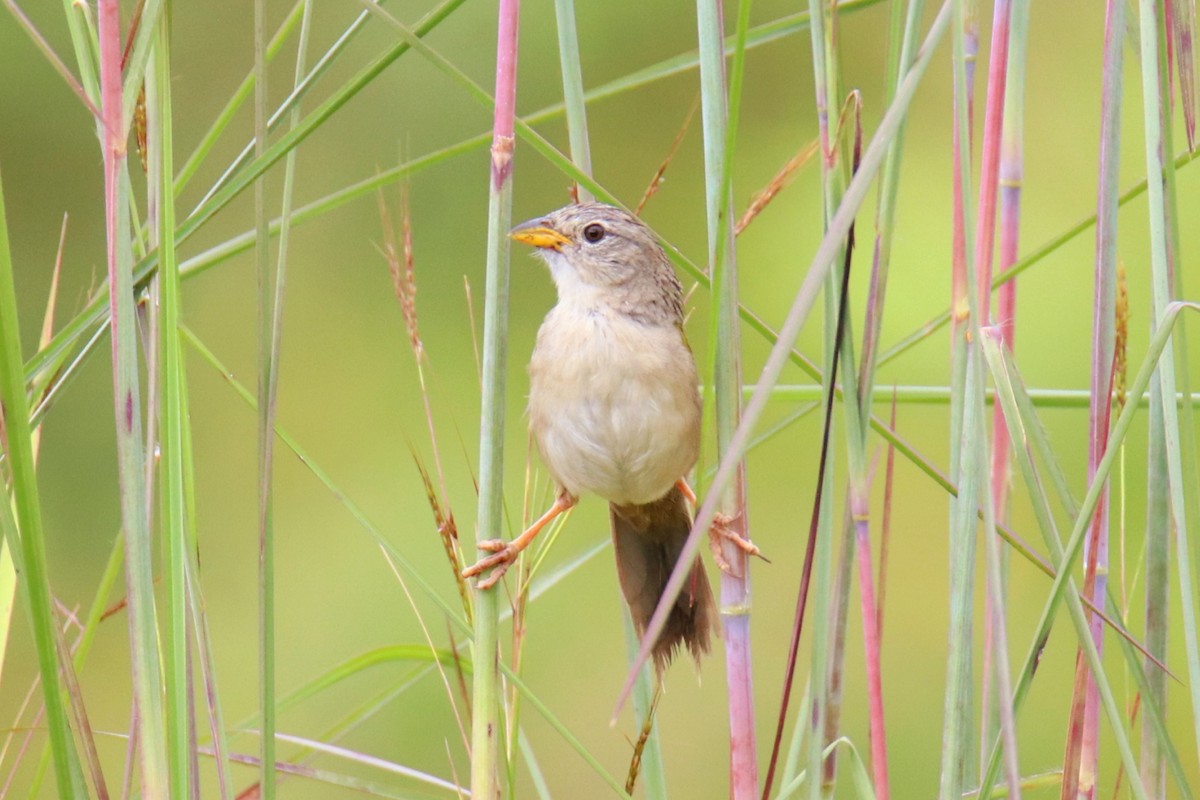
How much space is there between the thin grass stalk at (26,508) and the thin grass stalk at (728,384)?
2.87 feet

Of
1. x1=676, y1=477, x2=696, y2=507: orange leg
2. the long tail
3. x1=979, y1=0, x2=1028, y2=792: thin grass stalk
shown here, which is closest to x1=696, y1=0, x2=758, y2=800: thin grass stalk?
x1=979, y1=0, x2=1028, y2=792: thin grass stalk

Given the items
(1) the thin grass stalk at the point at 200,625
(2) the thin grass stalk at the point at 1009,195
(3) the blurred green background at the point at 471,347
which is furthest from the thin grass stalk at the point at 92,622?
(3) the blurred green background at the point at 471,347

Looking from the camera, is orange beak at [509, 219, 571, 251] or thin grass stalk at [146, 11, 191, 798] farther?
orange beak at [509, 219, 571, 251]

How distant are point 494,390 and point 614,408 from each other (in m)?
1.29

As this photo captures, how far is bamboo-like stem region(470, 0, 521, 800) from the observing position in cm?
189

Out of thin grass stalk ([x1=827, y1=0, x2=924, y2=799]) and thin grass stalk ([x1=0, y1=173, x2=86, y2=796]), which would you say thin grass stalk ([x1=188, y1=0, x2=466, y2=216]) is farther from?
thin grass stalk ([x1=827, y1=0, x2=924, y2=799])

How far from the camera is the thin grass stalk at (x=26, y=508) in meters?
1.51

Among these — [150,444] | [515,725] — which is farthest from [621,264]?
[150,444]

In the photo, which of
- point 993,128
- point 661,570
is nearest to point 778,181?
point 993,128

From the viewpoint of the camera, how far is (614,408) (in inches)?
127

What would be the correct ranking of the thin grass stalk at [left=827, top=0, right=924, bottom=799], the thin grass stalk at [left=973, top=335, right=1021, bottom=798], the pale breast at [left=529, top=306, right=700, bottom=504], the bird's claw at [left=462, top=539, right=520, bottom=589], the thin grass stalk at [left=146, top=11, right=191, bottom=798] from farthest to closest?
1. the pale breast at [left=529, top=306, right=700, bottom=504]
2. the bird's claw at [left=462, top=539, right=520, bottom=589]
3. the thin grass stalk at [left=827, top=0, right=924, bottom=799]
4. the thin grass stalk at [left=146, top=11, right=191, bottom=798]
5. the thin grass stalk at [left=973, top=335, right=1021, bottom=798]

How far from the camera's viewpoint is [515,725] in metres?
2.18

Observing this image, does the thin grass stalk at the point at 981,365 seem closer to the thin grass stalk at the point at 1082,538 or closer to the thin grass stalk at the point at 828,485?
the thin grass stalk at the point at 1082,538

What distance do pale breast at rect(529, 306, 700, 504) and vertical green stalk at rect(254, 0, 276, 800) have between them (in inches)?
55.3
